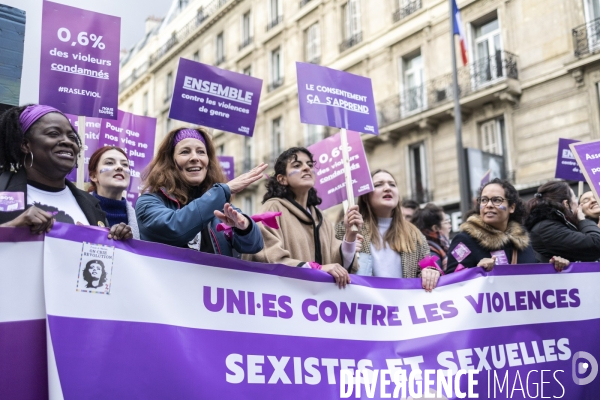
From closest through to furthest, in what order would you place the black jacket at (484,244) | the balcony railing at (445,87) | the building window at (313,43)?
the black jacket at (484,244), the balcony railing at (445,87), the building window at (313,43)

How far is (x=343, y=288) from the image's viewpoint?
3.31 m

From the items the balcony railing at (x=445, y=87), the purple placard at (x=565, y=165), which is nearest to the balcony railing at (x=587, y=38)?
the balcony railing at (x=445, y=87)

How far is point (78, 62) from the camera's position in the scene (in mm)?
4766

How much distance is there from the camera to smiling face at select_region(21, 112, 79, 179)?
9.14ft

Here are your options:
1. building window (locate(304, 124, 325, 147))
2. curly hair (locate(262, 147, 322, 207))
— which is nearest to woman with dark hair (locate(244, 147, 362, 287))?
curly hair (locate(262, 147, 322, 207))

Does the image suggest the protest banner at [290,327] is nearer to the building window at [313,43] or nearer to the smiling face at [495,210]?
the smiling face at [495,210]

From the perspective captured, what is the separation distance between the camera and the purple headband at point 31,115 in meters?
2.82

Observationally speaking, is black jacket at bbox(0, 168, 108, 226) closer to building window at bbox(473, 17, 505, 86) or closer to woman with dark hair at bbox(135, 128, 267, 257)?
woman with dark hair at bbox(135, 128, 267, 257)

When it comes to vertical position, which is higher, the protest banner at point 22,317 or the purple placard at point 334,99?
the purple placard at point 334,99

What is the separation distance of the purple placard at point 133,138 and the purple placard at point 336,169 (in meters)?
1.72

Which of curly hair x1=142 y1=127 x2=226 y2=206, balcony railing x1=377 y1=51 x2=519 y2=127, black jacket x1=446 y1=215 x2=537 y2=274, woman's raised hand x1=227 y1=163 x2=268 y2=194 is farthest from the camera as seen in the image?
balcony railing x1=377 y1=51 x2=519 y2=127

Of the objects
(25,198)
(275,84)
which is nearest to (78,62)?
(25,198)

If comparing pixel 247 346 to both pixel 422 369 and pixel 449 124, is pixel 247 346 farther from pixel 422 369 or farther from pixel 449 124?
pixel 449 124

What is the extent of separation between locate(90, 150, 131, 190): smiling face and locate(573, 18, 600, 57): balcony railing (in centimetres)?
1371
